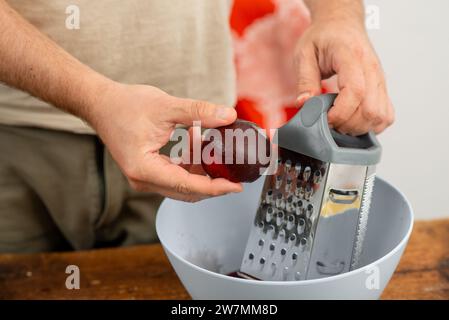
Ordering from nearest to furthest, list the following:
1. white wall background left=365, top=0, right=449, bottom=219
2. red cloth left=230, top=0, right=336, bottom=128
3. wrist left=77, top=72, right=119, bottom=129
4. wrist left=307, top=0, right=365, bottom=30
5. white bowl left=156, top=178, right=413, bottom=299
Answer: white bowl left=156, top=178, right=413, bottom=299 → wrist left=77, top=72, right=119, bottom=129 → wrist left=307, top=0, right=365, bottom=30 → red cloth left=230, top=0, right=336, bottom=128 → white wall background left=365, top=0, right=449, bottom=219

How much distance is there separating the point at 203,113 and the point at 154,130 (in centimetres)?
7

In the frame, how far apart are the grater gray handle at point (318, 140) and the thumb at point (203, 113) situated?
0.09m

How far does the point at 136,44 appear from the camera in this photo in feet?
3.20

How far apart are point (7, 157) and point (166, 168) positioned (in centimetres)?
49

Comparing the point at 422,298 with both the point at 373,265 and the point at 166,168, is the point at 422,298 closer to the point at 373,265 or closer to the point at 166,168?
the point at 373,265

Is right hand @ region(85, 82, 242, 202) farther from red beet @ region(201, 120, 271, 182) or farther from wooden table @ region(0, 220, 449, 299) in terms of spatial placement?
wooden table @ region(0, 220, 449, 299)

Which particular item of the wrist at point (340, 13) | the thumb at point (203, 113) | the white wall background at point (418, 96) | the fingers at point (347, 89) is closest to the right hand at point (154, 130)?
the thumb at point (203, 113)

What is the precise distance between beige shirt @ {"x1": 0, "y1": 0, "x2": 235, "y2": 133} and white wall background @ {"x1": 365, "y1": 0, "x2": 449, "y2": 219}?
0.73 meters

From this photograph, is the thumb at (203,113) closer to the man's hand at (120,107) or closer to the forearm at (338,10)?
the man's hand at (120,107)

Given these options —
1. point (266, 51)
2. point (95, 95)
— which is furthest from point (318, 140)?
point (266, 51)

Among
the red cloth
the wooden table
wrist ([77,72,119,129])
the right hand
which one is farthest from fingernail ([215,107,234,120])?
the red cloth

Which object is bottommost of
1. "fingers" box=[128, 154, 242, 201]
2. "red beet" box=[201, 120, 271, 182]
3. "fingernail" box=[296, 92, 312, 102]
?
"fingers" box=[128, 154, 242, 201]

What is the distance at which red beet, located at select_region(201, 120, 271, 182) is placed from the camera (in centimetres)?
70

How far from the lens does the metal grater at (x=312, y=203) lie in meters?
0.71
